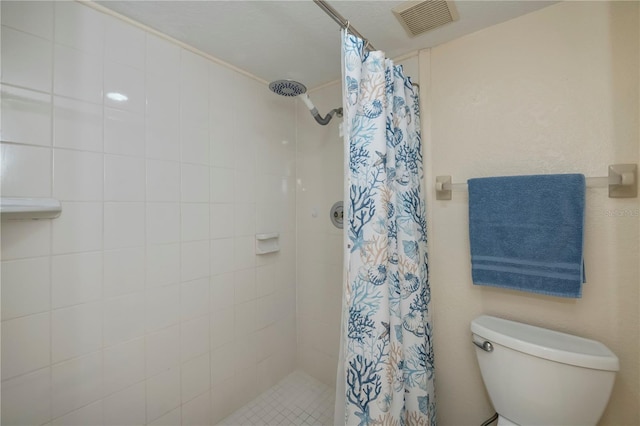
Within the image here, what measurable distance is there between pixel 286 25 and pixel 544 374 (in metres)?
1.67

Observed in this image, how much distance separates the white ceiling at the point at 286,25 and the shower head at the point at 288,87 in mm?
233

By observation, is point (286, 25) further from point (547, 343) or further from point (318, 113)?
point (547, 343)

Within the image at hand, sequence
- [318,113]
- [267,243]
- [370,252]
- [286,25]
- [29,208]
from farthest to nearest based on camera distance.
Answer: [267,243] < [318,113] < [286,25] < [370,252] < [29,208]

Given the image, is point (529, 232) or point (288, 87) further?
point (288, 87)

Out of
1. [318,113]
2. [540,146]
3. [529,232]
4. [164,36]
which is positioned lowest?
[529,232]

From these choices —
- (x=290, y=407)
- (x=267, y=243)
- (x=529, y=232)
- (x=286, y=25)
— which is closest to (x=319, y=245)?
(x=267, y=243)

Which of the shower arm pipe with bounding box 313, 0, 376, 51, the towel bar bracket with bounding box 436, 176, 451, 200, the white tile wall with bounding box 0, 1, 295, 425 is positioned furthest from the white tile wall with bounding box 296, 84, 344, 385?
the shower arm pipe with bounding box 313, 0, 376, 51

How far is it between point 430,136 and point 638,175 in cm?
74

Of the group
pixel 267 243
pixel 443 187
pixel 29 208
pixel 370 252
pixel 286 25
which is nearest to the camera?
pixel 29 208

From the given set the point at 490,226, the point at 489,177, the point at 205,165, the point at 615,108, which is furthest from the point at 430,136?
the point at 205,165

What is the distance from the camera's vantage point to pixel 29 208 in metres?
0.80

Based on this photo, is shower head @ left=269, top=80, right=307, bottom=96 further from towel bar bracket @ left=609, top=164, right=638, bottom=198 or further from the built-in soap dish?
towel bar bracket @ left=609, top=164, right=638, bottom=198

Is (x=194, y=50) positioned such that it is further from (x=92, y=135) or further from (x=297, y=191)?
(x=297, y=191)

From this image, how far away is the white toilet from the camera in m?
0.83
